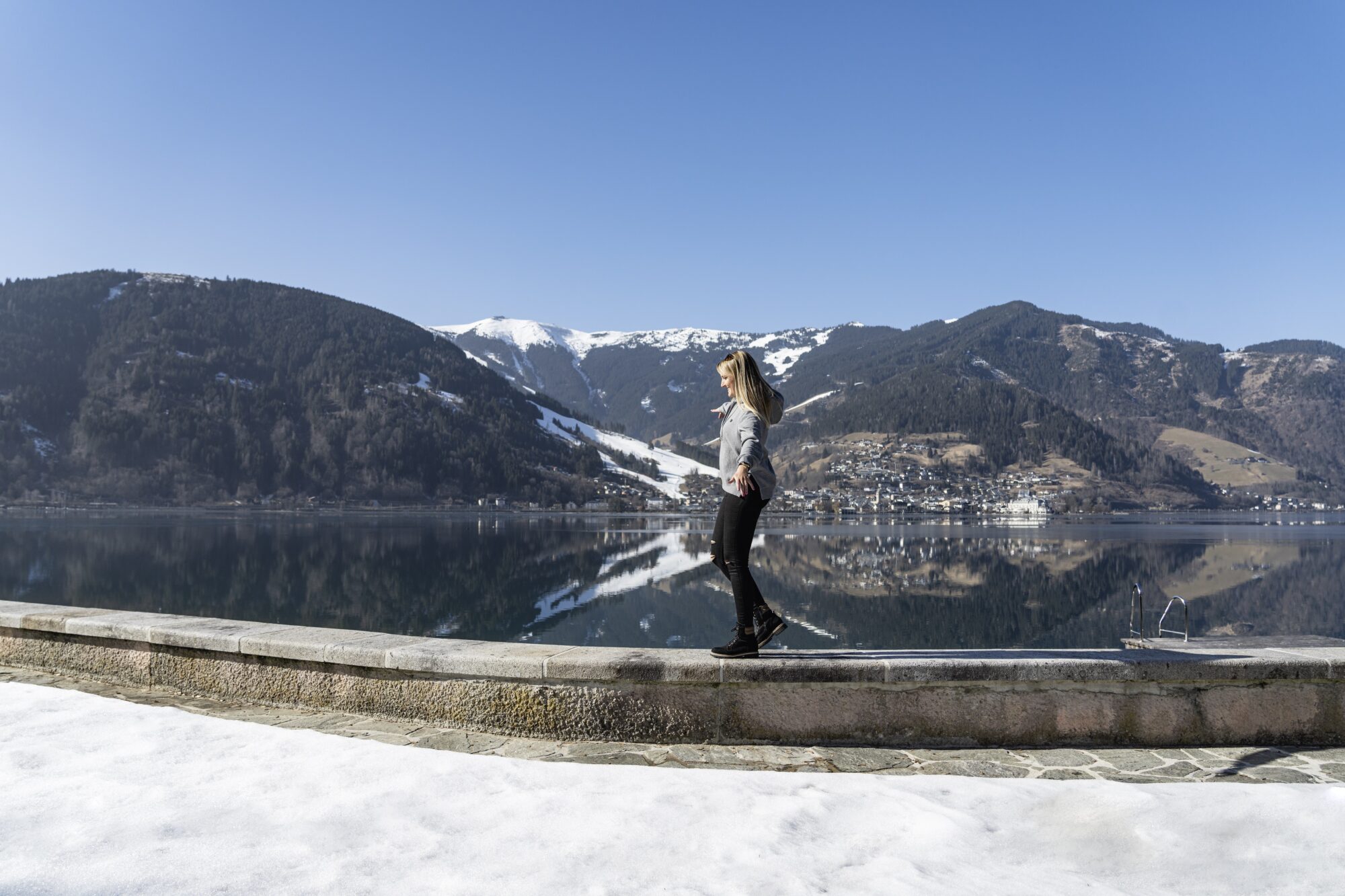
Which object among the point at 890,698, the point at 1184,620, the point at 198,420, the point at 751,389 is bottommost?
the point at 1184,620

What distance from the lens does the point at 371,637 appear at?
20.4ft

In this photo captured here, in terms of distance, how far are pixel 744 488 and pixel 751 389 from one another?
2.16 ft

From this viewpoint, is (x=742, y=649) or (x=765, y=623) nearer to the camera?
→ (x=742, y=649)

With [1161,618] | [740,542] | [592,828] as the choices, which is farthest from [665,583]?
[592,828]

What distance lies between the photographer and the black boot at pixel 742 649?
5.36 m

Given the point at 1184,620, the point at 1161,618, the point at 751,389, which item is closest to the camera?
the point at 751,389

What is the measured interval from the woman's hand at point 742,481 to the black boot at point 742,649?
33.9 inches

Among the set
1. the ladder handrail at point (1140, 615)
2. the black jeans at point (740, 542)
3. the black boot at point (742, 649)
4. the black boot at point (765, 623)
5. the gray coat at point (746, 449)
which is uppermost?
the gray coat at point (746, 449)

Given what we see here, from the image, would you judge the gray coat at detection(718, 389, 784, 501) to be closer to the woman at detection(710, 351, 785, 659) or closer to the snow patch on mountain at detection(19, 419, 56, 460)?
the woman at detection(710, 351, 785, 659)

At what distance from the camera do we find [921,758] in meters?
4.99

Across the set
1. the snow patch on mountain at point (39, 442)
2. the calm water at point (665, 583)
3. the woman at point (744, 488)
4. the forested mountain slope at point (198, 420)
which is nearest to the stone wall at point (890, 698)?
the woman at point (744, 488)

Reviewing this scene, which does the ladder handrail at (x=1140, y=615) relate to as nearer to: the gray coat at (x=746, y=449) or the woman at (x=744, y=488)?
the woman at (x=744, y=488)

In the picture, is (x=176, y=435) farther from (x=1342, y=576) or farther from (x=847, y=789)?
(x=847, y=789)

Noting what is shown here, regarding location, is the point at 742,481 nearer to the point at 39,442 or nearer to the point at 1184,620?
the point at 1184,620
